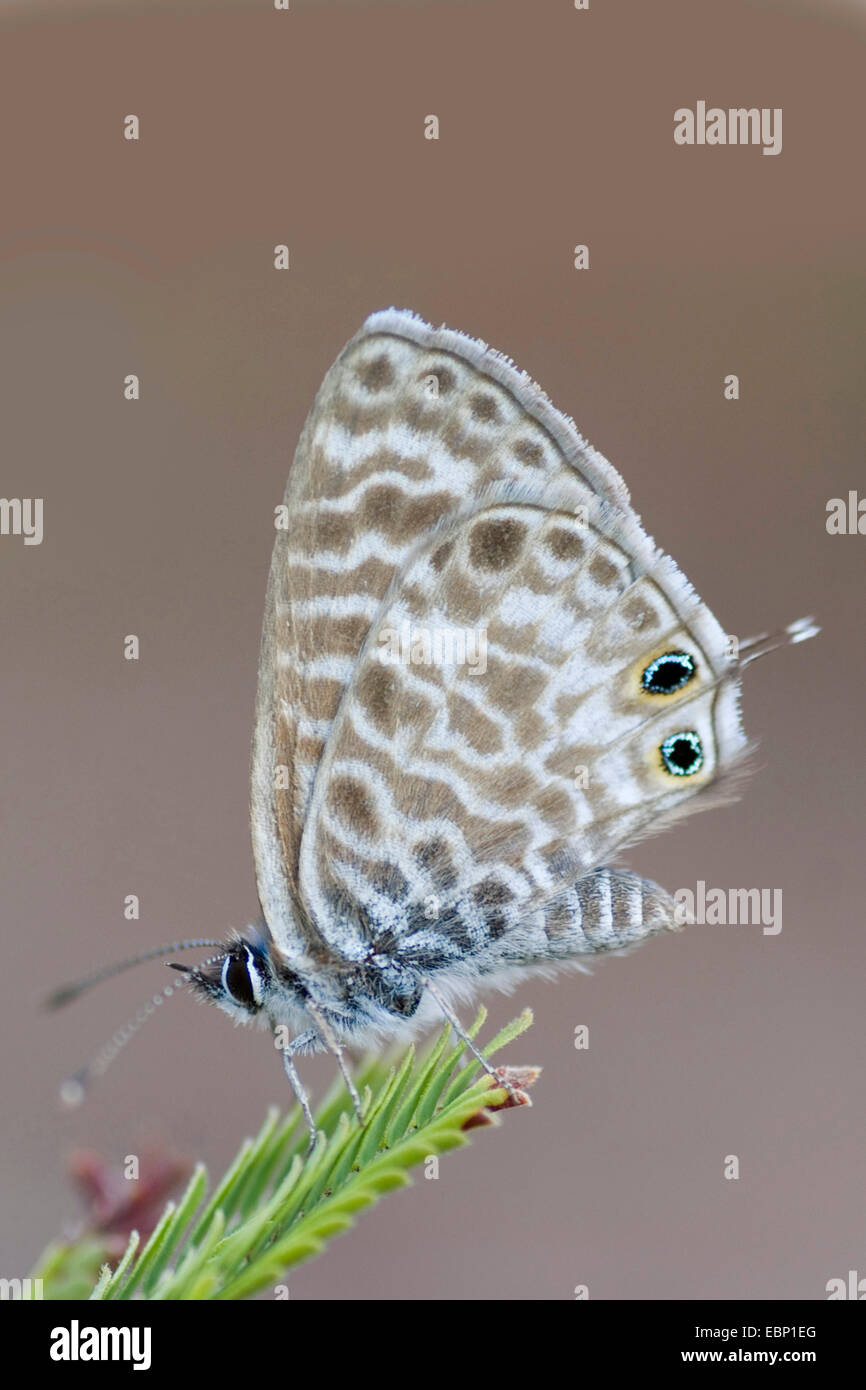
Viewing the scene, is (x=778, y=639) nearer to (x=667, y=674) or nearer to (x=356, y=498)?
(x=667, y=674)

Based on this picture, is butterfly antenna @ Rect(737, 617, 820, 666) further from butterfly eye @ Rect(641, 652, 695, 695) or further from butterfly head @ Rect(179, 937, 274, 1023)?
butterfly head @ Rect(179, 937, 274, 1023)

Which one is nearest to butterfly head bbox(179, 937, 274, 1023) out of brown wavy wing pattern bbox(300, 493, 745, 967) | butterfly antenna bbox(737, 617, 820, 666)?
brown wavy wing pattern bbox(300, 493, 745, 967)

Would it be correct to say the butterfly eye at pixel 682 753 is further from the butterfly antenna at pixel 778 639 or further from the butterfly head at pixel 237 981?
the butterfly head at pixel 237 981

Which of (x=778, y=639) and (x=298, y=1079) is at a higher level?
(x=778, y=639)

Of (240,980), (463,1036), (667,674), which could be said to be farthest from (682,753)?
(463,1036)

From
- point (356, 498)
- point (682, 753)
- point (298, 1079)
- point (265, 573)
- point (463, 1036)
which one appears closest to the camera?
point (463, 1036)

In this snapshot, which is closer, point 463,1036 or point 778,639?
point 463,1036

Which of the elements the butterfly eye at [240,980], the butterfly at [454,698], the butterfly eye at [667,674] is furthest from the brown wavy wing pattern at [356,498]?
the butterfly eye at [667,674]
